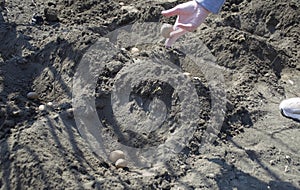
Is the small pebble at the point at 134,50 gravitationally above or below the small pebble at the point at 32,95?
below

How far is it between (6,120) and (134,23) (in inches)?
72.4

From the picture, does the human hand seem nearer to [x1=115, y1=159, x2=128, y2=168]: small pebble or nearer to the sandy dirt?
the sandy dirt

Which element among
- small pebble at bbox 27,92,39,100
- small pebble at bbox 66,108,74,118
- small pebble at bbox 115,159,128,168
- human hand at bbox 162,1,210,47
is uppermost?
human hand at bbox 162,1,210,47

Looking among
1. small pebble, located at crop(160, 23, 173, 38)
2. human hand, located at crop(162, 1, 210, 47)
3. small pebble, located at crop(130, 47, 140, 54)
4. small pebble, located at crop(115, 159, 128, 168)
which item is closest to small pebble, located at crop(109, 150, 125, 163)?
small pebble, located at crop(115, 159, 128, 168)

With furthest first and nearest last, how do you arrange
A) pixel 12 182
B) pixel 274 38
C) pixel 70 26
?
pixel 274 38
pixel 70 26
pixel 12 182

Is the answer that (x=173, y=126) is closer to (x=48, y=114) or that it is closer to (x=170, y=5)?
(x=48, y=114)

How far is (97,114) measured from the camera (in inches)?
145

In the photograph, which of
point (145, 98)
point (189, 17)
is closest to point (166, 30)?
point (145, 98)

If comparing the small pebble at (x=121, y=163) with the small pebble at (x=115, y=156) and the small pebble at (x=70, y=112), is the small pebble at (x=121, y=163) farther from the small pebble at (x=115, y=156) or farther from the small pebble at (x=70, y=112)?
the small pebble at (x=70, y=112)

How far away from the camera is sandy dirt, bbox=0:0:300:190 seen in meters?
3.18

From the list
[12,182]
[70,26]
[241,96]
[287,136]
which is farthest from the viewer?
[70,26]

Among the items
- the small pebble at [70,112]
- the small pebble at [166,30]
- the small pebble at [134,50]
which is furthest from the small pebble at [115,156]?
the small pebble at [166,30]

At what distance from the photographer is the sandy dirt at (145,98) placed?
3.18 metres

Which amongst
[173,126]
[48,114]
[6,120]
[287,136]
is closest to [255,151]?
[287,136]
